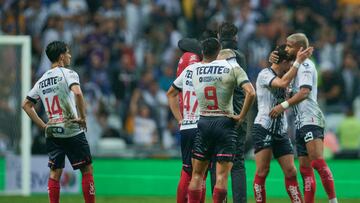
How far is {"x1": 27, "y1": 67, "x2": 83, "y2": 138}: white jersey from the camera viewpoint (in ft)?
44.8

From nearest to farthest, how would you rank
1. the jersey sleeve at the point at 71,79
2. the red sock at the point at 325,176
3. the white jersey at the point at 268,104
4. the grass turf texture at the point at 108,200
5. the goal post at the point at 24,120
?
the jersey sleeve at the point at 71,79, the white jersey at the point at 268,104, the red sock at the point at 325,176, the grass turf texture at the point at 108,200, the goal post at the point at 24,120

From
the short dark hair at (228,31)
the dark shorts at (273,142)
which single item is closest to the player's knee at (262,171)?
the dark shorts at (273,142)

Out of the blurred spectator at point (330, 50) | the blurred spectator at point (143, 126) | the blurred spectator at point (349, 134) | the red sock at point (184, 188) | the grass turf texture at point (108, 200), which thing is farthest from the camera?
the blurred spectator at point (330, 50)

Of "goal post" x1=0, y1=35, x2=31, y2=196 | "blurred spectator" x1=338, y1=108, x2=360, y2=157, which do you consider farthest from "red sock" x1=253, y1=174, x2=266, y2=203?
"blurred spectator" x1=338, y1=108, x2=360, y2=157

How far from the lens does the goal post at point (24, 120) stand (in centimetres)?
1947

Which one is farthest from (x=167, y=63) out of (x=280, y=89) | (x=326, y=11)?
(x=280, y=89)

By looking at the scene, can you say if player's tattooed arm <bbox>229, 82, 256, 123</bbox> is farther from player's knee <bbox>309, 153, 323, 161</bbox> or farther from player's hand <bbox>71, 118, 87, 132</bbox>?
A: player's hand <bbox>71, 118, 87, 132</bbox>

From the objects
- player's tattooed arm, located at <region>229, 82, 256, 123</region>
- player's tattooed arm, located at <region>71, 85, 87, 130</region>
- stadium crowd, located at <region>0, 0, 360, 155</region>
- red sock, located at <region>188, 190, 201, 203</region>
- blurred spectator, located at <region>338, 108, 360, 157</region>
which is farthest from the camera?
stadium crowd, located at <region>0, 0, 360, 155</region>

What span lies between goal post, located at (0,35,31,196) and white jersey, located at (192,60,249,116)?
7.28 meters

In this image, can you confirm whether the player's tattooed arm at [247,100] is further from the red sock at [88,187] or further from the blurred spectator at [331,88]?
the blurred spectator at [331,88]

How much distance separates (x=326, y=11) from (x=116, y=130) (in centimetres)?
605

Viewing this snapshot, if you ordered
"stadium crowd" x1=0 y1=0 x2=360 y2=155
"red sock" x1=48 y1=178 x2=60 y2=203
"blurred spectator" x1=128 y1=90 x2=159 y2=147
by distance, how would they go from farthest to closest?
"stadium crowd" x1=0 y1=0 x2=360 y2=155 < "blurred spectator" x1=128 y1=90 x2=159 y2=147 < "red sock" x1=48 y1=178 x2=60 y2=203

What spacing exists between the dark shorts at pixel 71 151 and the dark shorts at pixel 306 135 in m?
2.87

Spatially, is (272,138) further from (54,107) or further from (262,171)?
(54,107)
